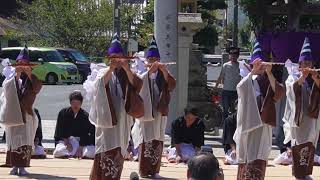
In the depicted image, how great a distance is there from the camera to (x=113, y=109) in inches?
292

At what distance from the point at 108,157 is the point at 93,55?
26.7 m

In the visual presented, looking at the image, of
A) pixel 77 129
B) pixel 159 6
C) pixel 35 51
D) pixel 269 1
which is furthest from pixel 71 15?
pixel 77 129

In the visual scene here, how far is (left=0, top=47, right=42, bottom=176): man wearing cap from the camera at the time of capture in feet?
27.5

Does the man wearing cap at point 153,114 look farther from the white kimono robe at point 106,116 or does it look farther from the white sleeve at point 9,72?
the white sleeve at point 9,72

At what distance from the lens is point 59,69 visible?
27.0m

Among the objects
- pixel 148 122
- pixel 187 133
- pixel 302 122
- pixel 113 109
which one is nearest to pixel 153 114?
pixel 148 122

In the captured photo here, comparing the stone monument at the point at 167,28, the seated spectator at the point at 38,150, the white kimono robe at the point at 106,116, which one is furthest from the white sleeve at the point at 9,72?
the stone monument at the point at 167,28

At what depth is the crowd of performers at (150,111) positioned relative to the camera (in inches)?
294

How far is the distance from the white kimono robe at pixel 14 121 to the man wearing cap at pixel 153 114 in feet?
4.39

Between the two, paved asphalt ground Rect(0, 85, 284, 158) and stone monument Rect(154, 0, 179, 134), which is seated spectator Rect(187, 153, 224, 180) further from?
stone monument Rect(154, 0, 179, 134)

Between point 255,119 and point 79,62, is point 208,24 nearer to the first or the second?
point 79,62

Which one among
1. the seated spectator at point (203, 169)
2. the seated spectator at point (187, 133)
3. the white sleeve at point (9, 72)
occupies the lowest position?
the seated spectator at point (187, 133)

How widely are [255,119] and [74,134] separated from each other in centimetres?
352

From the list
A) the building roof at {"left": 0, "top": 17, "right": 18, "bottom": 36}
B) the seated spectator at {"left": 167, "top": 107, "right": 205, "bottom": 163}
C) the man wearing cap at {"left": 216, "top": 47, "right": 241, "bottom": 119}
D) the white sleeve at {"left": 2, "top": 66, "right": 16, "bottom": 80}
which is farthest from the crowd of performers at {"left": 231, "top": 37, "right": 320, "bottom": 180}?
the building roof at {"left": 0, "top": 17, "right": 18, "bottom": 36}
